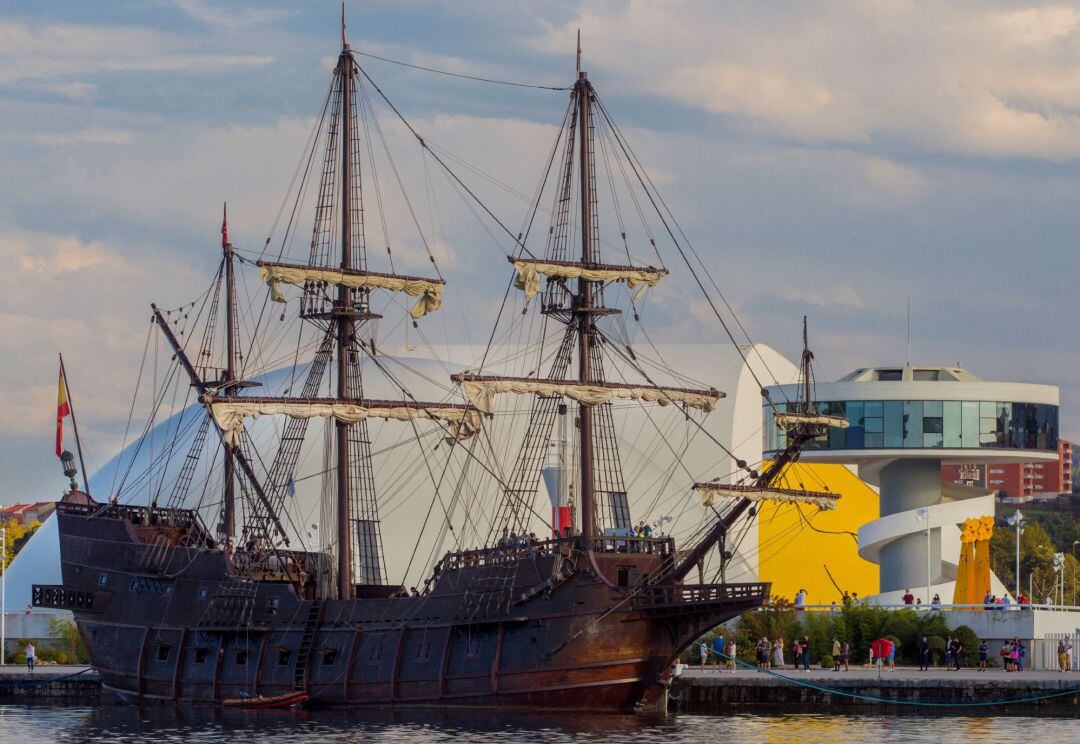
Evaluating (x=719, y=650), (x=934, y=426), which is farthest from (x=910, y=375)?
(x=719, y=650)

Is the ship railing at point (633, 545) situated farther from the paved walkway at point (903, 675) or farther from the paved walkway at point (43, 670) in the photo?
the paved walkway at point (43, 670)

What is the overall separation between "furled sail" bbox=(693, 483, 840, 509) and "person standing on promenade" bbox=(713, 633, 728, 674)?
7159mm

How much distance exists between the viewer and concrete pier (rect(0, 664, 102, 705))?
211 ft

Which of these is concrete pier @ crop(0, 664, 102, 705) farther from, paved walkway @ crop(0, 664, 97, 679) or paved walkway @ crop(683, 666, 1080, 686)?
paved walkway @ crop(683, 666, 1080, 686)

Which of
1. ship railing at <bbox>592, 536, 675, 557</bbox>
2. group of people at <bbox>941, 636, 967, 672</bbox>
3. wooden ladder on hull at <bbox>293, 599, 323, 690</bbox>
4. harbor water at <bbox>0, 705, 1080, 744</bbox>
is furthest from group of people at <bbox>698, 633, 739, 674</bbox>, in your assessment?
wooden ladder on hull at <bbox>293, 599, 323, 690</bbox>

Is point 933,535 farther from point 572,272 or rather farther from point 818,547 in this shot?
point 572,272

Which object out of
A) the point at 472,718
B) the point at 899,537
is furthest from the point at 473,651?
the point at 899,537

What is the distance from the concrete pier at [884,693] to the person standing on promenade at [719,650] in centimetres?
644

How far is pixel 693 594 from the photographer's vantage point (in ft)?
168

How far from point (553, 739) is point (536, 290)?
19553 millimetres

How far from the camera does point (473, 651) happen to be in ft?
172

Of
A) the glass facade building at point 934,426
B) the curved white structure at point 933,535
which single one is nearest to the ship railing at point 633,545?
the curved white structure at point 933,535

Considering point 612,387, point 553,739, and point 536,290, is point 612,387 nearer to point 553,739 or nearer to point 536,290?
point 536,290

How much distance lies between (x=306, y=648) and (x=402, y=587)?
176 inches
